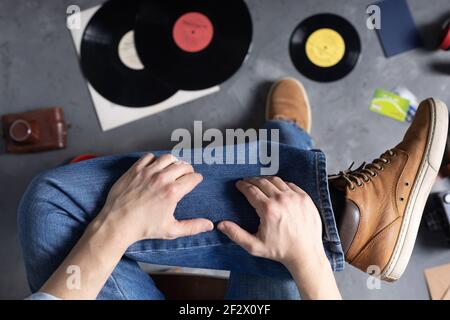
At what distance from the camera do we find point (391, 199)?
70 centimetres

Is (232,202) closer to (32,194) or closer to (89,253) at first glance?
(89,253)

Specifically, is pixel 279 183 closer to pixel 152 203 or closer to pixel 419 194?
pixel 152 203

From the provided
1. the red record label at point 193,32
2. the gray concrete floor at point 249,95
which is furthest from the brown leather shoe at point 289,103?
the red record label at point 193,32

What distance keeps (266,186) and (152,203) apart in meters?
0.17

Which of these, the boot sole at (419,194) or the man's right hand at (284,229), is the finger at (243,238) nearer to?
the man's right hand at (284,229)

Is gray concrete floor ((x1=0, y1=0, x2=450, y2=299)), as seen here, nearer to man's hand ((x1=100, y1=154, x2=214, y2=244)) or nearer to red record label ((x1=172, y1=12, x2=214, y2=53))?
red record label ((x1=172, y1=12, x2=214, y2=53))

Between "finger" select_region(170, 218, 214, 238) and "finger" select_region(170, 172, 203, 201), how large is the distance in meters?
0.04

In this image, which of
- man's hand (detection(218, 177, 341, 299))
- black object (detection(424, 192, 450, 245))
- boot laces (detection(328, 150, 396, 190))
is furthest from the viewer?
black object (detection(424, 192, 450, 245))

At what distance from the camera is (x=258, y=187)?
61 cm

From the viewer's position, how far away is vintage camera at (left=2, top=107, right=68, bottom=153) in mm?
997

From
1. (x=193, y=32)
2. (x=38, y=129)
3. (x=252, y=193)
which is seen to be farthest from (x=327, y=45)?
(x=38, y=129)

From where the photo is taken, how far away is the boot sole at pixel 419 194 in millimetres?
699

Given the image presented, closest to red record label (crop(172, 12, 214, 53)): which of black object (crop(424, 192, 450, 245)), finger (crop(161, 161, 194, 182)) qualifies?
finger (crop(161, 161, 194, 182))
